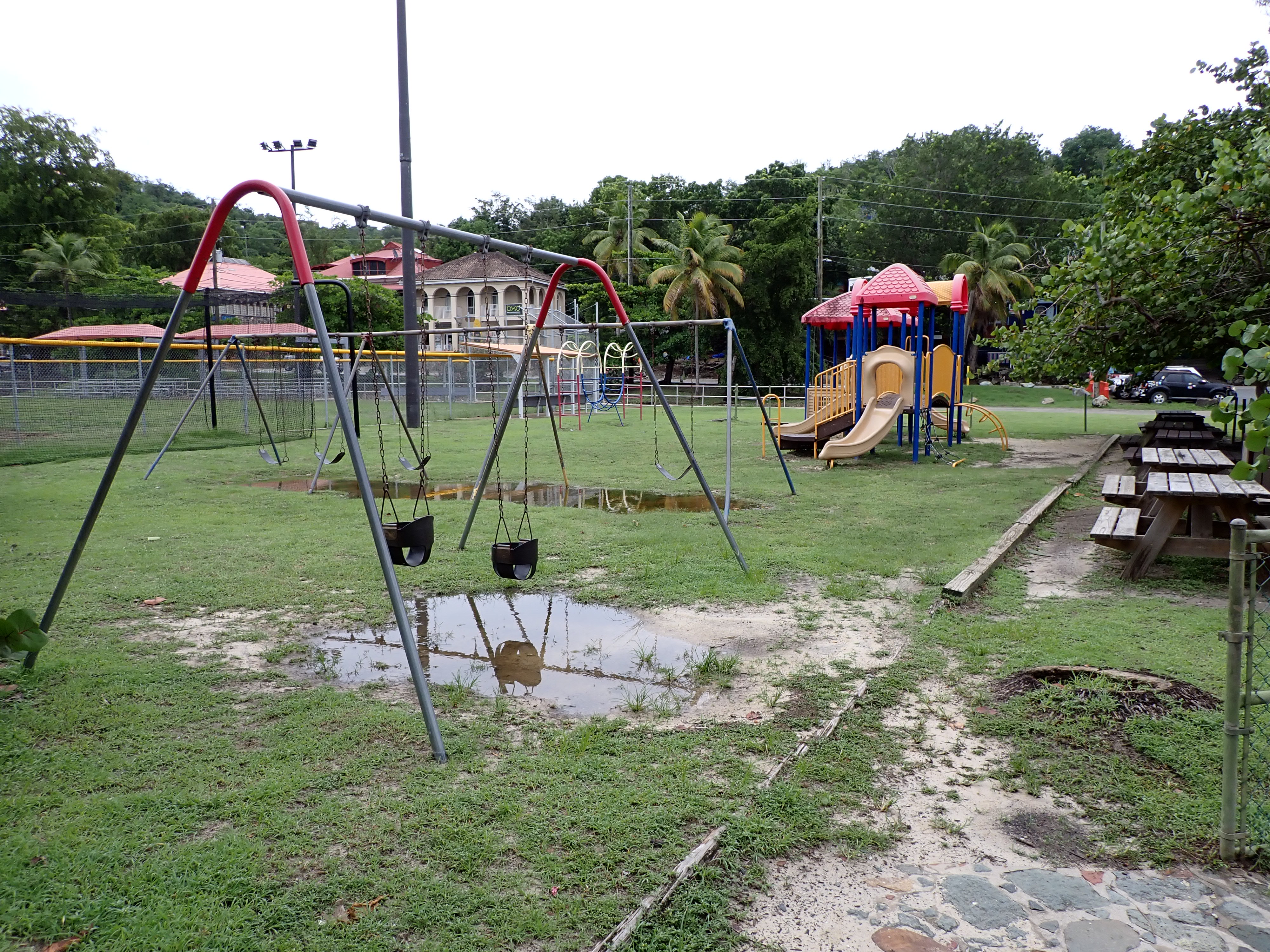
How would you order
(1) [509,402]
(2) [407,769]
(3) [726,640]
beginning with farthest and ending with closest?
(1) [509,402] < (3) [726,640] < (2) [407,769]

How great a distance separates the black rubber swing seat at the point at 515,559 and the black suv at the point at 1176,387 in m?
34.4

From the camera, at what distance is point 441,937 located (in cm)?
249

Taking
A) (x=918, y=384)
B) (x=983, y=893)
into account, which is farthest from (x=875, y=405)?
(x=983, y=893)

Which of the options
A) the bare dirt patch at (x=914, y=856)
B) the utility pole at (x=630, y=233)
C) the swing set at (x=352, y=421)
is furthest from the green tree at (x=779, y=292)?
the bare dirt patch at (x=914, y=856)

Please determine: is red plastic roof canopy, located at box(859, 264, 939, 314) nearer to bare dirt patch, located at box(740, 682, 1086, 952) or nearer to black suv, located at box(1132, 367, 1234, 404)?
bare dirt patch, located at box(740, 682, 1086, 952)

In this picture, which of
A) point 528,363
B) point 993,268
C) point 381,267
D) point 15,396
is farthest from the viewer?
point 381,267

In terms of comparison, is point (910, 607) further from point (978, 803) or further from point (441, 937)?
point (441, 937)

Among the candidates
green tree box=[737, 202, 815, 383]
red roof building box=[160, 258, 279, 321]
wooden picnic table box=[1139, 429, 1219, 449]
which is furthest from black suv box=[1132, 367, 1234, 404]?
red roof building box=[160, 258, 279, 321]

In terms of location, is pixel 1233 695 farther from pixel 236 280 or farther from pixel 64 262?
pixel 236 280

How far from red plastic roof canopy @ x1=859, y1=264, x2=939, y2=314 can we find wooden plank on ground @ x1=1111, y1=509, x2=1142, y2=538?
338 inches

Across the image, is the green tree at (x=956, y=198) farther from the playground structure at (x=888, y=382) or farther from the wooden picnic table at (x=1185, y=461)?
the wooden picnic table at (x=1185, y=461)

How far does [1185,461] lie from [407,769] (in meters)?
7.44

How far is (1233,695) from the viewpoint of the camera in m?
2.86

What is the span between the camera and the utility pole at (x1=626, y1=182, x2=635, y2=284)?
47375mm
